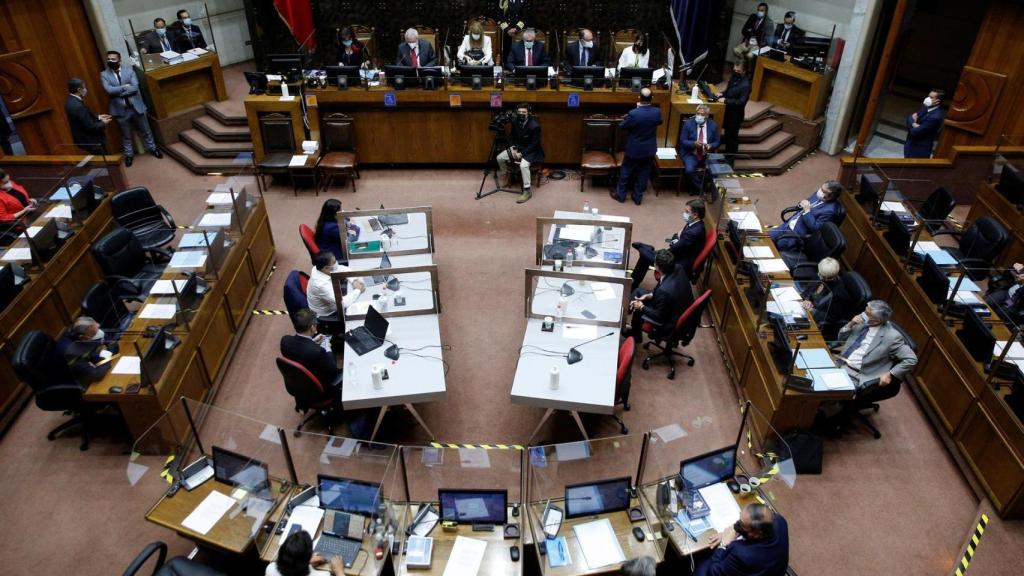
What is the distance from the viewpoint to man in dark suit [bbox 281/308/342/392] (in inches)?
225

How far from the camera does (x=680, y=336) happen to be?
6.87 meters

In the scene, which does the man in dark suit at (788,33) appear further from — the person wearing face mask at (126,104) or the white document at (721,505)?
the person wearing face mask at (126,104)

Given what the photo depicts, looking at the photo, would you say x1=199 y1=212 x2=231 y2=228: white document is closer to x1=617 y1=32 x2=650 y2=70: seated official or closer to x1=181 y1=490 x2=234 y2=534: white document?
x1=181 y1=490 x2=234 y2=534: white document

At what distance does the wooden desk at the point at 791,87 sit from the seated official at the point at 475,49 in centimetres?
494

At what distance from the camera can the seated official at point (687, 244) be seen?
7578 millimetres

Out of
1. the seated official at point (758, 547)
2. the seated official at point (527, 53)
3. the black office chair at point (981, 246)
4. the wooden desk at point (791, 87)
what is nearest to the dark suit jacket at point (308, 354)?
the seated official at point (758, 547)

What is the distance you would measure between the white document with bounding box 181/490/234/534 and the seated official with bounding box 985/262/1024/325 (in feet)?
23.2

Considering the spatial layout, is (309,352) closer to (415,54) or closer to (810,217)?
(810,217)

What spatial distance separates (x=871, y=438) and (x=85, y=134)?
37.5 ft

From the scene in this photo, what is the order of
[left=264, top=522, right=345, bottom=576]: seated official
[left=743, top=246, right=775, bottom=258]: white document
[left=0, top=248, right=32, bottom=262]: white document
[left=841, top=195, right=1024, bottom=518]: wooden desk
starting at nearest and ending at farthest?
1. [left=264, top=522, right=345, bottom=576]: seated official
2. [left=841, top=195, right=1024, bottom=518]: wooden desk
3. [left=0, top=248, right=32, bottom=262]: white document
4. [left=743, top=246, right=775, bottom=258]: white document

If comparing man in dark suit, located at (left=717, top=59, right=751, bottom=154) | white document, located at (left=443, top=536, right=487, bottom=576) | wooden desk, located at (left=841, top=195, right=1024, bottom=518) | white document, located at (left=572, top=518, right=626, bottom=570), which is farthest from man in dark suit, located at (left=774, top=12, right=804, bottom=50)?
white document, located at (left=443, top=536, right=487, bottom=576)

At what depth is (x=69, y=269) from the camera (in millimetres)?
7547

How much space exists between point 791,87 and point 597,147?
3.86 meters

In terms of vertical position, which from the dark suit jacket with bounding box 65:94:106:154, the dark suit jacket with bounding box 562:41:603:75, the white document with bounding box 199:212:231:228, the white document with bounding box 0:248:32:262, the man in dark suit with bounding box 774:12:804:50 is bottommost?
the white document with bounding box 0:248:32:262
